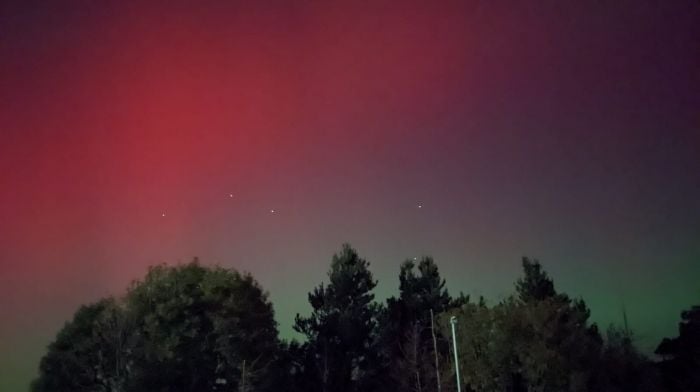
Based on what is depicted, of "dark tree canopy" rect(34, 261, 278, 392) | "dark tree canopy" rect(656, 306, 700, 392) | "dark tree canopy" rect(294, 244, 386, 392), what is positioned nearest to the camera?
"dark tree canopy" rect(34, 261, 278, 392)

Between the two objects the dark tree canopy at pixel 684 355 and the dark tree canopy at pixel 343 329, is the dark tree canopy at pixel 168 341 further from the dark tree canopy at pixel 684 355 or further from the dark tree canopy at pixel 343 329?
the dark tree canopy at pixel 684 355

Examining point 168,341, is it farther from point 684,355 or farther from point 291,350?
point 684,355

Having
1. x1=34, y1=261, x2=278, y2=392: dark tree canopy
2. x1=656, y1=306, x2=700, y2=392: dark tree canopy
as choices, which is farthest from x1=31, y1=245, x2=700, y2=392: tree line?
x1=656, y1=306, x2=700, y2=392: dark tree canopy

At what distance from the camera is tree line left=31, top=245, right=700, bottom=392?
28.7 metres

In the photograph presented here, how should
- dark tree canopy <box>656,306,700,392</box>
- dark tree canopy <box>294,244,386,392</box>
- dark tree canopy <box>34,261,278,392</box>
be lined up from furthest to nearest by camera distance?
dark tree canopy <box>656,306,700,392</box>, dark tree canopy <box>294,244,386,392</box>, dark tree canopy <box>34,261,278,392</box>

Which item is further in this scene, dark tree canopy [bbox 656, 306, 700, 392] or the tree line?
dark tree canopy [bbox 656, 306, 700, 392]

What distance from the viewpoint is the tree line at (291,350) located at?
1129 inches

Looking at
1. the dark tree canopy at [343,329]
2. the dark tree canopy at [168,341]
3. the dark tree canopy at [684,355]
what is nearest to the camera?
the dark tree canopy at [168,341]

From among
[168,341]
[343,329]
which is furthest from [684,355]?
[168,341]

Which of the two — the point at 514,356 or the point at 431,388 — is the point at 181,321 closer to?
the point at 431,388

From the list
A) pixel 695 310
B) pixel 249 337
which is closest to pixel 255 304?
→ pixel 249 337

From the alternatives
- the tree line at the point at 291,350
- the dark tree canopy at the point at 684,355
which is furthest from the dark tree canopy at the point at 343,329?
the dark tree canopy at the point at 684,355

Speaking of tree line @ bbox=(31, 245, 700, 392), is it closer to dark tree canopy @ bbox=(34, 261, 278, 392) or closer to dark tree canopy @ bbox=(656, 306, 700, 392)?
dark tree canopy @ bbox=(34, 261, 278, 392)

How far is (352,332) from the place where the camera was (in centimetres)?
3572
